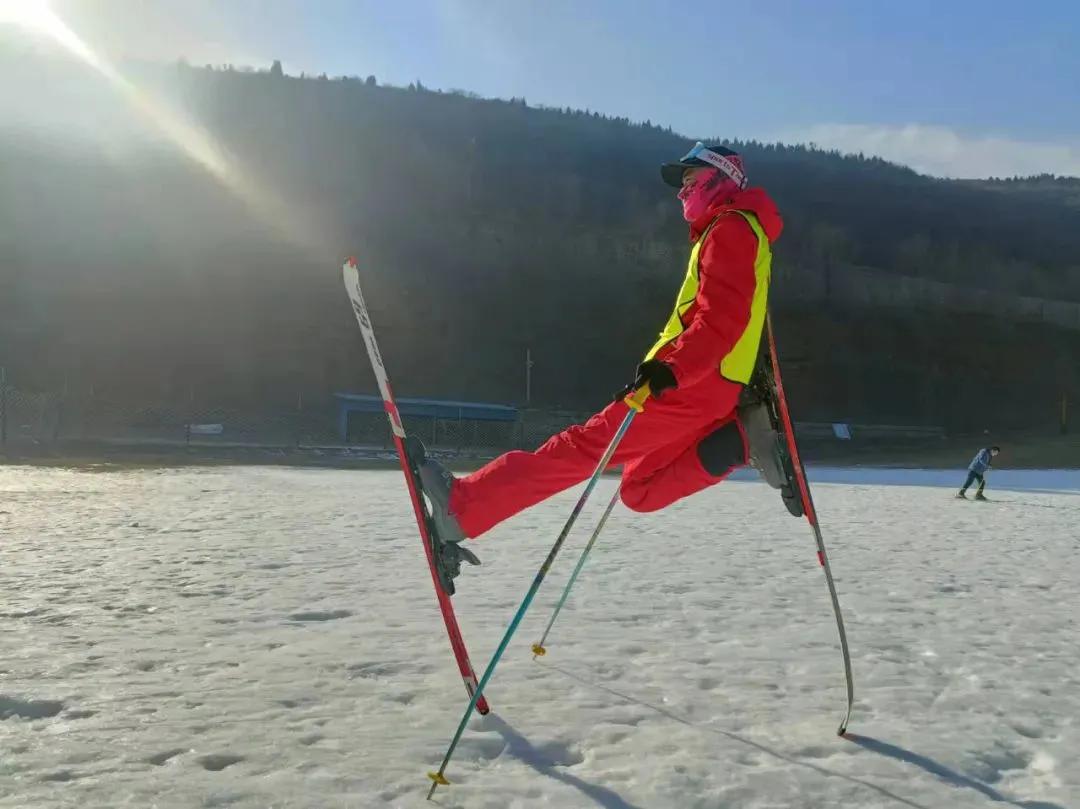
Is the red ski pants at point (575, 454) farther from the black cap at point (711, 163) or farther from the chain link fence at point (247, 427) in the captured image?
the chain link fence at point (247, 427)

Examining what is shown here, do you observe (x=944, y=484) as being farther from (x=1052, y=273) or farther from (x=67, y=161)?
(x=1052, y=273)

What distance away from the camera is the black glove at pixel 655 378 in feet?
8.51

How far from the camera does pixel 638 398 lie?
104 inches

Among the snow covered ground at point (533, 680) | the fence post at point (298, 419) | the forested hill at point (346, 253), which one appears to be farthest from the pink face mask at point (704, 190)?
the forested hill at point (346, 253)

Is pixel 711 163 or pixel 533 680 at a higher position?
pixel 711 163

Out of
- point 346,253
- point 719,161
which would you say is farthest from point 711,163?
point 346,253

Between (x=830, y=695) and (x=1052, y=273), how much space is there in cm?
7843

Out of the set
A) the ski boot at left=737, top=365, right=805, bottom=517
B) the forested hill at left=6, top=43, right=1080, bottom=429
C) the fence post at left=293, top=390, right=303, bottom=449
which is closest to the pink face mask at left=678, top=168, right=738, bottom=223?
the ski boot at left=737, top=365, right=805, bottom=517

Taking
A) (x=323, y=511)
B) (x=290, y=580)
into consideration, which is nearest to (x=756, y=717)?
(x=290, y=580)

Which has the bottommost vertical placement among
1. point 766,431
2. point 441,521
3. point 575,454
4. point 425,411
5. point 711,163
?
point 441,521

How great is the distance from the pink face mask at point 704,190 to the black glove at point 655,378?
803 millimetres

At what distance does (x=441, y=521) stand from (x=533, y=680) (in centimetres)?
75

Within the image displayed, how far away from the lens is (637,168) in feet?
270

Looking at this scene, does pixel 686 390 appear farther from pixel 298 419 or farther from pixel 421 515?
pixel 298 419
